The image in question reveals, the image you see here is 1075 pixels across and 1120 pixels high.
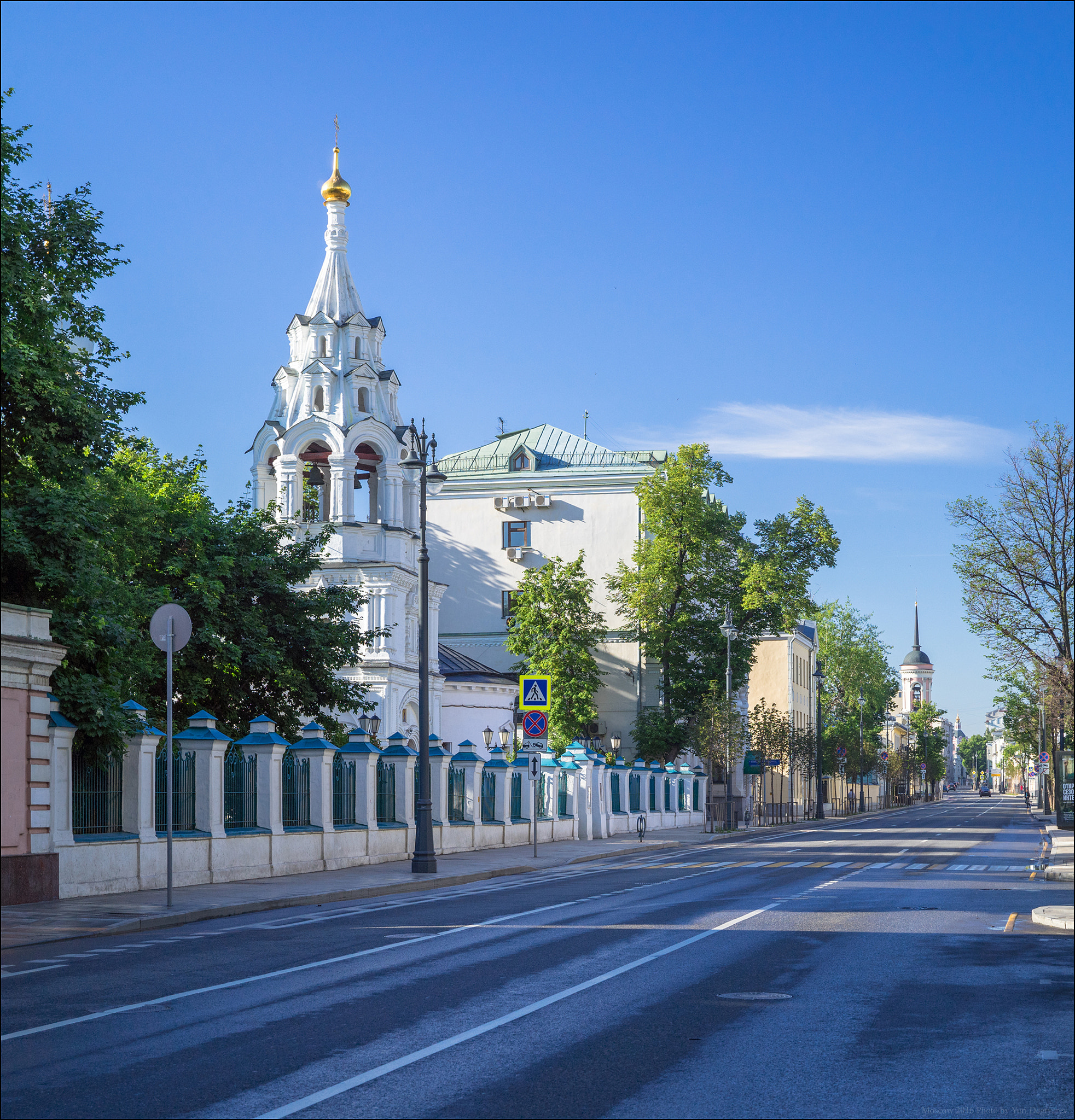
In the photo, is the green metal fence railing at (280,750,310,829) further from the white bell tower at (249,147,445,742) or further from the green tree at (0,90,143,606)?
the white bell tower at (249,147,445,742)

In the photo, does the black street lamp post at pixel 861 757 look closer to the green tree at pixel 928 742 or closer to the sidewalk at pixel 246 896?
the green tree at pixel 928 742

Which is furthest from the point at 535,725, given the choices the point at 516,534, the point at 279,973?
the point at 516,534

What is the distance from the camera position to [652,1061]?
Answer: 8203 mm

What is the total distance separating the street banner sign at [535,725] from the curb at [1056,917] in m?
15.5

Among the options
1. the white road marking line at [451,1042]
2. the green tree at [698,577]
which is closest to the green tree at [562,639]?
the green tree at [698,577]

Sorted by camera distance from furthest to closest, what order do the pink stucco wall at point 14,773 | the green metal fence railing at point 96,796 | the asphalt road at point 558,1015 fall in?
the green metal fence railing at point 96,796 < the pink stucco wall at point 14,773 < the asphalt road at point 558,1015

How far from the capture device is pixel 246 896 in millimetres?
19953

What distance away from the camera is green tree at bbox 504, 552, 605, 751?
63625mm

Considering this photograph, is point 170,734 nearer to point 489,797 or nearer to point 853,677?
point 489,797

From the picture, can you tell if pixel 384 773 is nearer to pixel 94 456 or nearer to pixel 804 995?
pixel 94 456

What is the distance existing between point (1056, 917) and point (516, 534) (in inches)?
2355

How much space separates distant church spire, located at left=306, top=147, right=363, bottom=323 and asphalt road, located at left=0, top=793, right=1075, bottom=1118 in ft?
138

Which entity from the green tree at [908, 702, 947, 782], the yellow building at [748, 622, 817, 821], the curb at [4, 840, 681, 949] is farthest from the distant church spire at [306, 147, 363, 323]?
the green tree at [908, 702, 947, 782]

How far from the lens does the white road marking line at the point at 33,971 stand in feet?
39.9
